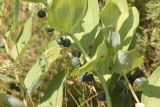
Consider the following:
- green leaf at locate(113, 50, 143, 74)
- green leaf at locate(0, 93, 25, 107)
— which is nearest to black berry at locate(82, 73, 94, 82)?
green leaf at locate(113, 50, 143, 74)

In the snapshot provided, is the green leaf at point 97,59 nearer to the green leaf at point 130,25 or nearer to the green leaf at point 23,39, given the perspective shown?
the green leaf at point 130,25

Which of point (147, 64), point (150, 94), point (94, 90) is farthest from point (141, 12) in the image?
point (150, 94)

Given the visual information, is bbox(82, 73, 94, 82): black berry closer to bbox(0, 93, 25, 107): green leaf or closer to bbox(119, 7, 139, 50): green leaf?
bbox(119, 7, 139, 50): green leaf

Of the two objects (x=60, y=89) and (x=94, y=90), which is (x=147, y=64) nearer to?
(x=94, y=90)

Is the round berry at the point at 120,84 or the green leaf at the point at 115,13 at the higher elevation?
the green leaf at the point at 115,13

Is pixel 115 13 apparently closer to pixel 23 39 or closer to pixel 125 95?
pixel 125 95

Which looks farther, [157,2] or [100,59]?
[157,2]

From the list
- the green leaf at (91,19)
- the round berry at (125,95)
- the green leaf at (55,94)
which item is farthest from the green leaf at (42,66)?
the round berry at (125,95)
